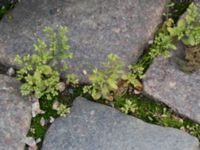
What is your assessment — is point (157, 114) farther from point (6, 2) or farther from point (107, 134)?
point (6, 2)

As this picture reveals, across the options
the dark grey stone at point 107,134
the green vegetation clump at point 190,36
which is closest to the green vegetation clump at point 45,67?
the dark grey stone at point 107,134

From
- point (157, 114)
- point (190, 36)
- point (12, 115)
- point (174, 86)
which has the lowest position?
point (12, 115)

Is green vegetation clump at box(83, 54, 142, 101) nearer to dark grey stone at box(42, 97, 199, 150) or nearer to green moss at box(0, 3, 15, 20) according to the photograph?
dark grey stone at box(42, 97, 199, 150)

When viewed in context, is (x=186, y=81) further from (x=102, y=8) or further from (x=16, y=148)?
(x=16, y=148)

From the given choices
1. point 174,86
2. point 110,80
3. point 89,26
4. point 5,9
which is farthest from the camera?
point 5,9

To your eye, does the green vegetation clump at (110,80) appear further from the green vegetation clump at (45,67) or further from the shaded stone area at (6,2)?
the shaded stone area at (6,2)

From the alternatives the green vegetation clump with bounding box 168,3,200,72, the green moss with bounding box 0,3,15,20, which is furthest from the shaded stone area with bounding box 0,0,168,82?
the green vegetation clump with bounding box 168,3,200,72

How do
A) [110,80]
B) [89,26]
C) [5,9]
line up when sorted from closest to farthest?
[110,80] < [89,26] < [5,9]

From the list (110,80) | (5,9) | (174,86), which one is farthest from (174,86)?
(5,9)
